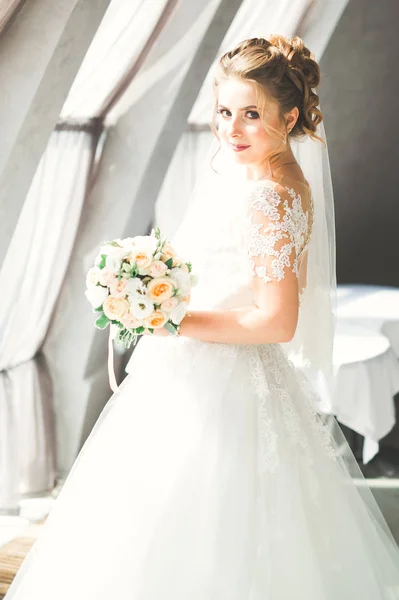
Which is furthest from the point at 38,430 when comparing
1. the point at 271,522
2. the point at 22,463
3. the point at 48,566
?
the point at 271,522

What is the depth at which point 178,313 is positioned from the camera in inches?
62.4

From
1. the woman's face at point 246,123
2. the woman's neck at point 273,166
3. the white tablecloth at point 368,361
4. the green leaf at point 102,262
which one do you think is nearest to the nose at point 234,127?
the woman's face at point 246,123

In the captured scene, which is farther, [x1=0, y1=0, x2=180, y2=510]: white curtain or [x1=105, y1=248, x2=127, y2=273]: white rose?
[x1=0, y1=0, x2=180, y2=510]: white curtain

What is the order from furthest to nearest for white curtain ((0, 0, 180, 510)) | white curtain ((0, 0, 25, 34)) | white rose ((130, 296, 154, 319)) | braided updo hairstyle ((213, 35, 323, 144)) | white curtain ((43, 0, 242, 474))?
1. white curtain ((43, 0, 242, 474))
2. white curtain ((0, 0, 180, 510))
3. white curtain ((0, 0, 25, 34))
4. braided updo hairstyle ((213, 35, 323, 144))
5. white rose ((130, 296, 154, 319))

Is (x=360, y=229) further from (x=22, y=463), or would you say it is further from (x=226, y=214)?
(x=22, y=463)

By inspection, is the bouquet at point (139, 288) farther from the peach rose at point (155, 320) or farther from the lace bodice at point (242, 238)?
the lace bodice at point (242, 238)

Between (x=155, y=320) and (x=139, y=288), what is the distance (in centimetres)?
8

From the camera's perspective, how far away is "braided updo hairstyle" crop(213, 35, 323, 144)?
5.59 ft

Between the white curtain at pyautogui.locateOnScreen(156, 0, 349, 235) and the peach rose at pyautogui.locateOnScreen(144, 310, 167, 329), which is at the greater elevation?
the white curtain at pyautogui.locateOnScreen(156, 0, 349, 235)

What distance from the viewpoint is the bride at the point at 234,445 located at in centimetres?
160

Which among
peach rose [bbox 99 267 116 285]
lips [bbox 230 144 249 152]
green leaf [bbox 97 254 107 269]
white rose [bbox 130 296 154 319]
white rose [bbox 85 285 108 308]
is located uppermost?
lips [bbox 230 144 249 152]

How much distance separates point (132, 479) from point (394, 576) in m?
0.78

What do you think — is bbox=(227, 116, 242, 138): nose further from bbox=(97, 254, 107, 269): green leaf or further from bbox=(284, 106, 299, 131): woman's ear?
bbox=(97, 254, 107, 269): green leaf

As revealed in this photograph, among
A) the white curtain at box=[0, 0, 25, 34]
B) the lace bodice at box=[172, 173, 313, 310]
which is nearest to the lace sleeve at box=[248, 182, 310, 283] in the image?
the lace bodice at box=[172, 173, 313, 310]
